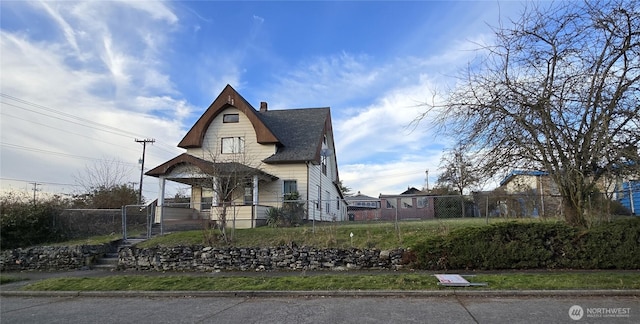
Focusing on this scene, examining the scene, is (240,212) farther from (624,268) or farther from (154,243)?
(624,268)

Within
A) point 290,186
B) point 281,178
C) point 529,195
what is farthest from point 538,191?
point 281,178

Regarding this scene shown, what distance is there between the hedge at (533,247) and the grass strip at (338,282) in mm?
968

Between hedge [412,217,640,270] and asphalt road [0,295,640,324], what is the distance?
2.99m

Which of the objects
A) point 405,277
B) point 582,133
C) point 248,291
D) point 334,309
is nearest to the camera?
point 334,309

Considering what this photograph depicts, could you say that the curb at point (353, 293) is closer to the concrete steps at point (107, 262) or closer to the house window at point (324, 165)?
the concrete steps at point (107, 262)

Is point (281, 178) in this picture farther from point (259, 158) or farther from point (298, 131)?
point (298, 131)

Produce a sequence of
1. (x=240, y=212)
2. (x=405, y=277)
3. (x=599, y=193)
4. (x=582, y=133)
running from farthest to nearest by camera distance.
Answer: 1. (x=240, y=212)
2. (x=599, y=193)
3. (x=582, y=133)
4. (x=405, y=277)

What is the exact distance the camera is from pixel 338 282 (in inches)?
384

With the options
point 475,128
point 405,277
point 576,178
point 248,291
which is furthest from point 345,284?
point 576,178

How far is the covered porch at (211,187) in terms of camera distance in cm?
1778

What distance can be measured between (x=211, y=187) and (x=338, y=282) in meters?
9.86

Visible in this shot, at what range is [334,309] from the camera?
7.56 meters

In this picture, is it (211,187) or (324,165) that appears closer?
(211,187)

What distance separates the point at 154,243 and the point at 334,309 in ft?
31.0
